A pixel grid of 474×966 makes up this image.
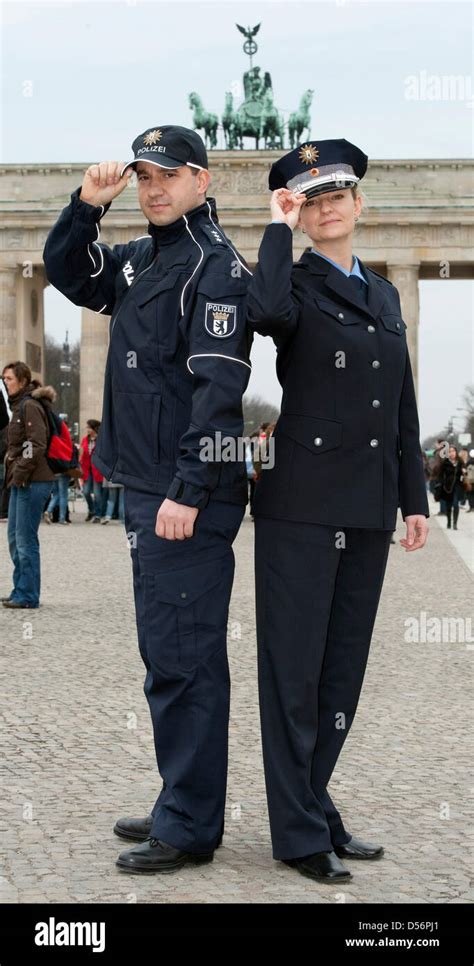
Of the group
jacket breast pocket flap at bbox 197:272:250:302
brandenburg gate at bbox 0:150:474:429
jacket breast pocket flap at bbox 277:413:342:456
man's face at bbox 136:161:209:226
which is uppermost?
brandenburg gate at bbox 0:150:474:429

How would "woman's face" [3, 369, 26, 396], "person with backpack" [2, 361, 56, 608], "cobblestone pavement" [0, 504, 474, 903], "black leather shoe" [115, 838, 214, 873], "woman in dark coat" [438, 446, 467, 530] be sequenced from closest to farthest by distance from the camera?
"cobblestone pavement" [0, 504, 474, 903]
"black leather shoe" [115, 838, 214, 873]
"person with backpack" [2, 361, 56, 608]
"woman's face" [3, 369, 26, 396]
"woman in dark coat" [438, 446, 467, 530]

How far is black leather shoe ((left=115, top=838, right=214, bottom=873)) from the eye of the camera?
4.61 m

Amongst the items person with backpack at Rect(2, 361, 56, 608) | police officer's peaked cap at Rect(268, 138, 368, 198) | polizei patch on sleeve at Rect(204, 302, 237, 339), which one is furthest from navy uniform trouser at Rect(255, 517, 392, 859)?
person with backpack at Rect(2, 361, 56, 608)

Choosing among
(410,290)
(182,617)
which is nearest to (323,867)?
(182,617)

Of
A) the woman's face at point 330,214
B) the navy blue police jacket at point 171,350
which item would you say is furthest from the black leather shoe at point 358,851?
the woman's face at point 330,214

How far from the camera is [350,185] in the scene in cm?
478

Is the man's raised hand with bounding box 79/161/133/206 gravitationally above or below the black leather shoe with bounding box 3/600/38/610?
above

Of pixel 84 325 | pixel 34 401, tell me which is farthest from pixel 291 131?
pixel 34 401

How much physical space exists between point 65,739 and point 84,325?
53.5m

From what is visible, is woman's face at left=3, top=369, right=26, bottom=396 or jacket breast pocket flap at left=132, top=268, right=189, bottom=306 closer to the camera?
jacket breast pocket flap at left=132, top=268, right=189, bottom=306

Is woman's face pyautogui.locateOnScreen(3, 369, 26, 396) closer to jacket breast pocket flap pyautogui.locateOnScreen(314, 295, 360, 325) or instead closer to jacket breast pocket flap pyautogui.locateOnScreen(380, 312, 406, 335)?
jacket breast pocket flap pyautogui.locateOnScreen(380, 312, 406, 335)

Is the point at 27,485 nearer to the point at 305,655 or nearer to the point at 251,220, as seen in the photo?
the point at 305,655

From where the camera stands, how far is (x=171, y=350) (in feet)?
15.5

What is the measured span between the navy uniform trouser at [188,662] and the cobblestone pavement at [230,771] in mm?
181
